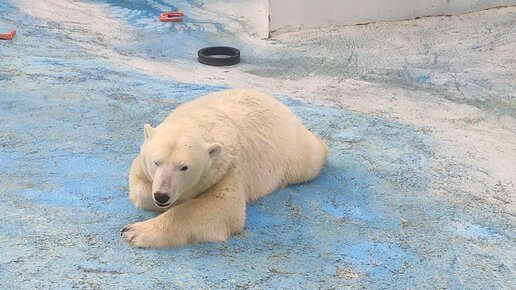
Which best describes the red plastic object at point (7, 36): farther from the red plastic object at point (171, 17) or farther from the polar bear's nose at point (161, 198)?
the polar bear's nose at point (161, 198)

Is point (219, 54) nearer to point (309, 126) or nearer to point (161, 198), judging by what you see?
point (309, 126)

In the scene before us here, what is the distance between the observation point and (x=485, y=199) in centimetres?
273

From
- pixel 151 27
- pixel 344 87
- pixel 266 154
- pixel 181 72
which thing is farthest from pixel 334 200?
pixel 151 27

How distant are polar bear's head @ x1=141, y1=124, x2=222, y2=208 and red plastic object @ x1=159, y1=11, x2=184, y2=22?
12.5 ft

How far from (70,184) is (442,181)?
1.70 m

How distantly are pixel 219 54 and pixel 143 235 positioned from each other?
3195mm

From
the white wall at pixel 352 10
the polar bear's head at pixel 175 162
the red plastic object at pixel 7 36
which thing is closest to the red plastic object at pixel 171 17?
the white wall at pixel 352 10

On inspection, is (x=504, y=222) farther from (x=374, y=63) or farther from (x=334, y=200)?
(x=374, y=63)

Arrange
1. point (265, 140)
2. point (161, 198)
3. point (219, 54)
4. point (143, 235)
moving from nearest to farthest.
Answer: point (161, 198), point (143, 235), point (265, 140), point (219, 54)

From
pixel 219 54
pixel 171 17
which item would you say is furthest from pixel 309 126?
pixel 171 17

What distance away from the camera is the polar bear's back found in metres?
2.40

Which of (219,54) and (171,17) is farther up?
(171,17)

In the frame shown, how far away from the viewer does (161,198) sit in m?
1.93

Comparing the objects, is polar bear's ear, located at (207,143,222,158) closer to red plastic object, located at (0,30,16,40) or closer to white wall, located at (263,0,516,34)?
red plastic object, located at (0,30,16,40)
